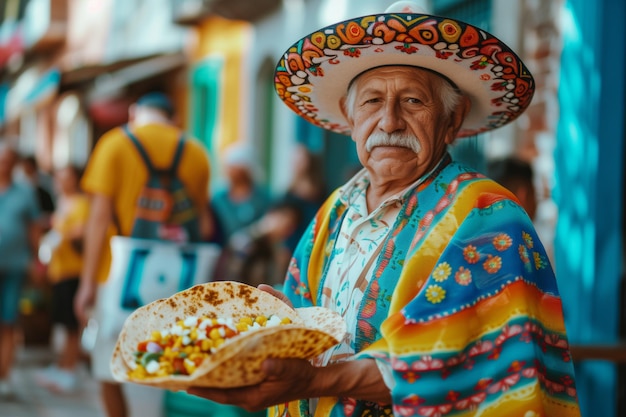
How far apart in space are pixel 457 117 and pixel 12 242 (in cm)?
605

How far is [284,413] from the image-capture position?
2.83m

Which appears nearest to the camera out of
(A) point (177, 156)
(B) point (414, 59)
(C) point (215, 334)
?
(C) point (215, 334)

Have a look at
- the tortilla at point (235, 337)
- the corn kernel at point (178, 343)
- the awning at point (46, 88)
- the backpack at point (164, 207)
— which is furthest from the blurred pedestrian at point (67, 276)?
the awning at point (46, 88)

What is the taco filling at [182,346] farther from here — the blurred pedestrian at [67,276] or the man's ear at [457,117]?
the blurred pedestrian at [67,276]

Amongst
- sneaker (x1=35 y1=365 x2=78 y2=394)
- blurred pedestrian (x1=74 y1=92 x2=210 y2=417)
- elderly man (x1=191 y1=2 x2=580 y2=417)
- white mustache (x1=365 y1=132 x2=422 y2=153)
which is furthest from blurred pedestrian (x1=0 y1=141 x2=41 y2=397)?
white mustache (x1=365 y1=132 x2=422 y2=153)

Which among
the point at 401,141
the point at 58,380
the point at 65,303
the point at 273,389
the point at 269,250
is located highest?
the point at 401,141

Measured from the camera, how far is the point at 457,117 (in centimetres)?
284

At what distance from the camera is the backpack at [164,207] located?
17.6 feet

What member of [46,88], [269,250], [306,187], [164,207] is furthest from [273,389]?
[46,88]

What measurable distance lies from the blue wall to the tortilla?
2426 millimetres

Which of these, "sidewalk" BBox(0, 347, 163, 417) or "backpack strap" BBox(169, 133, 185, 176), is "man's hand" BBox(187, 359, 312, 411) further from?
"sidewalk" BBox(0, 347, 163, 417)

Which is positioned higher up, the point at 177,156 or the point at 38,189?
the point at 177,156

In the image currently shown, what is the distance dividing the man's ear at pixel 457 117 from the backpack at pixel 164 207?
2.82 m

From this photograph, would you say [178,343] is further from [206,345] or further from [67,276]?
[67,276]
